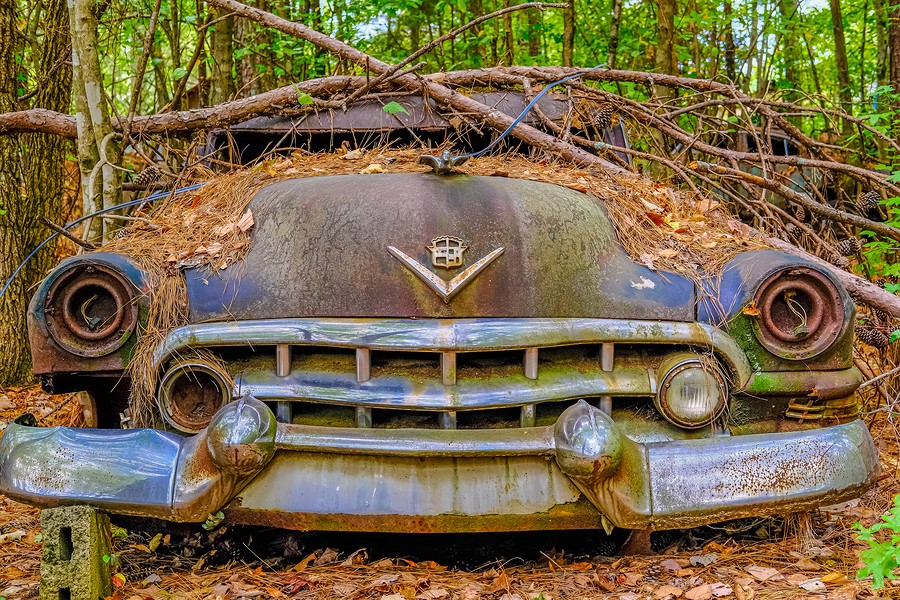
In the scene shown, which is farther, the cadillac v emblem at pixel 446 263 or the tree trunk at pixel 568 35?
the tree trunk at pixel 568 35

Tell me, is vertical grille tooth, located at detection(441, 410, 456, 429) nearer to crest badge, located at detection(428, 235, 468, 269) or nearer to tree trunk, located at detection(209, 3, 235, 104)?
crest badge, located at detection(428, 235, 468, 269)

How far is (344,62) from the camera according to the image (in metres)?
4.90

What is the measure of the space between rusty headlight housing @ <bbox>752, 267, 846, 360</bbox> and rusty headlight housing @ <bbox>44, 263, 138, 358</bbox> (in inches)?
78.1

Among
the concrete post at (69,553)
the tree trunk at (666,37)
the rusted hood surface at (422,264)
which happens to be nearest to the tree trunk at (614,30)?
the tree trunk at (666,37)

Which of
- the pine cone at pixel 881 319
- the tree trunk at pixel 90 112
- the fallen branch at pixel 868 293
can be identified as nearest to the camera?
the fallen branch at pixel 868 293

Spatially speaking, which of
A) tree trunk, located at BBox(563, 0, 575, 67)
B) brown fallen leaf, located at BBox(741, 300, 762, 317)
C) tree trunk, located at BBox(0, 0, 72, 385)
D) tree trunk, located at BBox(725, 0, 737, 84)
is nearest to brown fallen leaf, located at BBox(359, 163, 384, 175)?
brown fallen leaf, located at BBox(741, 300, 762, 317)

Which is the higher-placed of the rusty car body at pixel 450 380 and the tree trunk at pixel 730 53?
the tree trunk at pixel 730 53

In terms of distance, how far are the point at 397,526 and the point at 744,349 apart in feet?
4.04

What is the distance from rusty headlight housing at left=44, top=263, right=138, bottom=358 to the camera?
8.32ft

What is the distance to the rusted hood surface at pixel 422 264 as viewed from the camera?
2537 millimetres

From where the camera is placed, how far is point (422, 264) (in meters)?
2.55

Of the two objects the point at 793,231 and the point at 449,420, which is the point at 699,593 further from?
the point at 793,231

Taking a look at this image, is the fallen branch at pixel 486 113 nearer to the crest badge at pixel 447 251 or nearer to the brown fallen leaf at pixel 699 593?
the crest badge at pixel 447 251

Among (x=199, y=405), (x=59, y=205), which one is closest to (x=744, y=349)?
(x=199, y=405)
